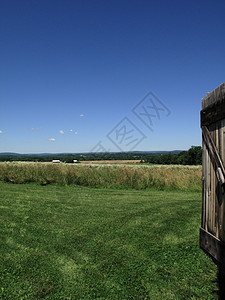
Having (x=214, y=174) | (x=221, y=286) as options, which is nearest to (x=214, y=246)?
(x=214, y=174)

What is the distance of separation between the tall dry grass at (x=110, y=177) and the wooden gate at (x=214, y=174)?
905 cm

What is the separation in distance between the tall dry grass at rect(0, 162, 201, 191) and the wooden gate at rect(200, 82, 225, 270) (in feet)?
29.7

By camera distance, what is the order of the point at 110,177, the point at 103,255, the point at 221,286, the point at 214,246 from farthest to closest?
1. the point at 110,177
2. the point at 103,255
3. the point at 221,286
4. the point at 214,246

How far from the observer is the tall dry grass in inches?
452

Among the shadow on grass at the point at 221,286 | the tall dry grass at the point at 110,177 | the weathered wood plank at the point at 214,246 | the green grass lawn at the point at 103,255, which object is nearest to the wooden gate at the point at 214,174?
the weathered wood plank at the point at 214,246

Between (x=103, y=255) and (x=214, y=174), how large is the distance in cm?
238

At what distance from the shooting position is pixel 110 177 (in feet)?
40.3

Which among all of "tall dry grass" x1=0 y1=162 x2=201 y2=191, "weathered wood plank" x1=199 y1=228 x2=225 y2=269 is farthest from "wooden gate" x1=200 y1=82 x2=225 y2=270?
"tall dry grass" x1=0 y1=162 x2=201 y2=191

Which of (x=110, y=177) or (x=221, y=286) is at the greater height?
(x=110, y=177)

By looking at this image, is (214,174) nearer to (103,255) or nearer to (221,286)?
(221,286)

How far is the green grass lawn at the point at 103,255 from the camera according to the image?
2857 millimetres

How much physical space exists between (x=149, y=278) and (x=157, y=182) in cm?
870

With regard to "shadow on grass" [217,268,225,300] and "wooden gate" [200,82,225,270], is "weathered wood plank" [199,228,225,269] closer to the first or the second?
"wooden gate" [200,82,225,270]

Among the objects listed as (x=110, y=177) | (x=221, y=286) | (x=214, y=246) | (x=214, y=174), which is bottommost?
(x=221, y=286)
